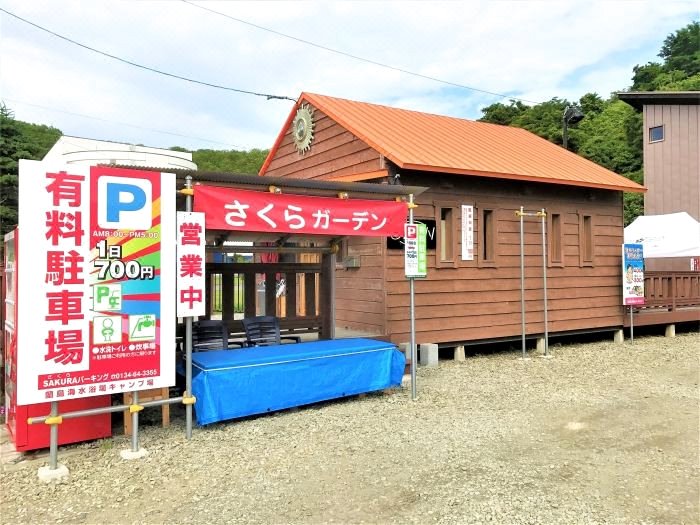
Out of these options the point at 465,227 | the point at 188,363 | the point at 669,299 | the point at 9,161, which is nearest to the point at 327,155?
the point at 465,227

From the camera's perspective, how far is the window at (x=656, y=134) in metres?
19.0

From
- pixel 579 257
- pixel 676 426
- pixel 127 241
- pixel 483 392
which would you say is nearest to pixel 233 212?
pixel 127 241

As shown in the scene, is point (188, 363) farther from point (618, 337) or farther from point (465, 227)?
point (618, 337)

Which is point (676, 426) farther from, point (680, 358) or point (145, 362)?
point (145, 362)

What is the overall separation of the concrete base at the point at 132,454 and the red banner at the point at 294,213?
2221mm

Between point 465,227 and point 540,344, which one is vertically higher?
point 465,227

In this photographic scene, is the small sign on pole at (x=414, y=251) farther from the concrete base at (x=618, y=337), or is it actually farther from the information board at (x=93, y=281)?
the concrete base at (x=618, y=337)

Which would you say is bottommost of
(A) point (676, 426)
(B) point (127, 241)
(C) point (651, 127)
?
(A) point (676, 426)

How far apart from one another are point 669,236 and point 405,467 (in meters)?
13.0

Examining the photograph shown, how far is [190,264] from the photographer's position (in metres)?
5.14

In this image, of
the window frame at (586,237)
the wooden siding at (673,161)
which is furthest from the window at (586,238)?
the wooden siding at (673,161)

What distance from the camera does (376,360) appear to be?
6.67 m

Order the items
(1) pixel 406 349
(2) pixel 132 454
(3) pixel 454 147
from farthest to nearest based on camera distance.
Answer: (3) pixel 454 147
(1) pixel 406 349
(2) pixel 132 454

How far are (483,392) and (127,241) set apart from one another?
16.3 ft
